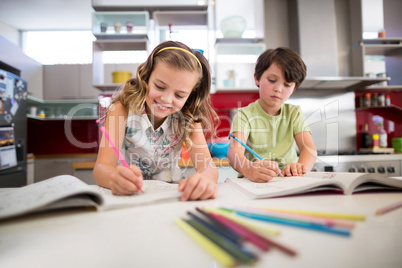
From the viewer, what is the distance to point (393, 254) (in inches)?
10.5

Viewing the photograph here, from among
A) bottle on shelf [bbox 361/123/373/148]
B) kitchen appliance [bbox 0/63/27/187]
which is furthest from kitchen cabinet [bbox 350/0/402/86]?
kitchen appliance [bbox 0/63/27/187]

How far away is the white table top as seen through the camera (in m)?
0.25

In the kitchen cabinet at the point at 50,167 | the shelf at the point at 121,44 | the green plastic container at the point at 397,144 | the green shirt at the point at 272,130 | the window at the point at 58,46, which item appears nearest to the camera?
the green shirt at the point at 272,130

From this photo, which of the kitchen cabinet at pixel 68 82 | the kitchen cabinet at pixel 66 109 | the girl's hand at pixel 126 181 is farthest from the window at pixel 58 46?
the girl's hand at pixel 126 181

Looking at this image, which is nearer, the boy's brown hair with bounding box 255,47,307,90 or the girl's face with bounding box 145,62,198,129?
the girl's face with bounding box 145,62,198,129

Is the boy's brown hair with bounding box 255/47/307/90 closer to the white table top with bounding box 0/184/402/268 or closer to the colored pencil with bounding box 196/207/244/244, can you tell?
the white table top with bounding box 0/184/402/268

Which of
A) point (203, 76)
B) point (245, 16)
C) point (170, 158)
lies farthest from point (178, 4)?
point (170, 158)

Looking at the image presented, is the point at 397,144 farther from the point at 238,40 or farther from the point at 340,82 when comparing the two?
the point at 238,40

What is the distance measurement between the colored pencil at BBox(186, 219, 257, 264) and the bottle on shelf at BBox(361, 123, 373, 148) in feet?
9.69

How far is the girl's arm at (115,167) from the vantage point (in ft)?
1.74

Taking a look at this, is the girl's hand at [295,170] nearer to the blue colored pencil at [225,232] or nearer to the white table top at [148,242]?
the white table top at [148,242]

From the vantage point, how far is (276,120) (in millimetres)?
1208

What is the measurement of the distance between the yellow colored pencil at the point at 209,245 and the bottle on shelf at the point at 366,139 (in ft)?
9.66

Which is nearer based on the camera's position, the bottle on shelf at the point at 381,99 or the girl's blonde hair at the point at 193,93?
the girl's blonde hair at the point at 193,93
